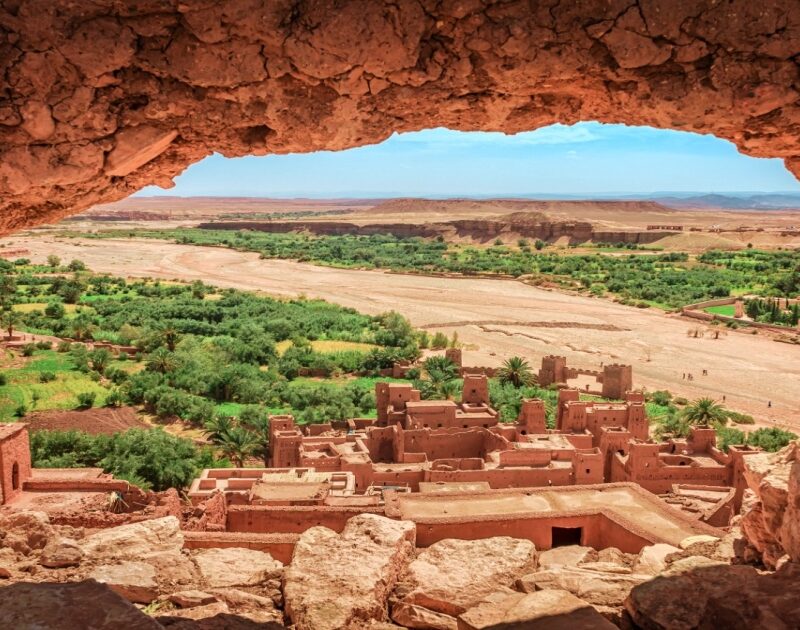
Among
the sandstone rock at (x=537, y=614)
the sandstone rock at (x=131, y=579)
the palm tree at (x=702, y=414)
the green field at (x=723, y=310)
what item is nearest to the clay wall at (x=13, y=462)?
the sandstone rock at (x=131, y=579)

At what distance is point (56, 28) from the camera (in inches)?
157

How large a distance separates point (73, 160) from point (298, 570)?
2994 millimetres

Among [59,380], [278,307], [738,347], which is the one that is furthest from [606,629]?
[278,307]

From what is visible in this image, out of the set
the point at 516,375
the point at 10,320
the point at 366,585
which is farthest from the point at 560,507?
the point at 10,320

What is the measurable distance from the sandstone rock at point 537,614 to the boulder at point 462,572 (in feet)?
1.51

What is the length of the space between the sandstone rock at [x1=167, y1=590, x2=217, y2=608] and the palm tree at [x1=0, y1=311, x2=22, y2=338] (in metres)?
36.8

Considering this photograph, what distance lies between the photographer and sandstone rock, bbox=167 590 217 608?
15.4ft

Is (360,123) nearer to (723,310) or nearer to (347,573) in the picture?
(347,573)

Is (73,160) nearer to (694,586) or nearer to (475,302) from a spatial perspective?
(694,586)

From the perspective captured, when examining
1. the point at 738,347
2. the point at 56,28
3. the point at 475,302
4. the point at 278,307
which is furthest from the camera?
the point at 475,302

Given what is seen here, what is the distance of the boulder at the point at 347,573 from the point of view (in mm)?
4676

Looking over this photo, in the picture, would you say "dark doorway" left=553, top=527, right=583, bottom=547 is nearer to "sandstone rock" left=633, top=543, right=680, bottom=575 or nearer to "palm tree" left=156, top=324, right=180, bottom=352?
"sandstone rock" left=633, top=543, right=680, bottom=575

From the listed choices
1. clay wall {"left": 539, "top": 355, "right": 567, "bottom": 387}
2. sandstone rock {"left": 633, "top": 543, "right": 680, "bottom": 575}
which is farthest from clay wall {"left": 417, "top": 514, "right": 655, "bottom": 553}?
clay wall {"left": 539, "top": 355, "right": 567, "bottom": 387}

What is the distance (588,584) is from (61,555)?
3.60m
